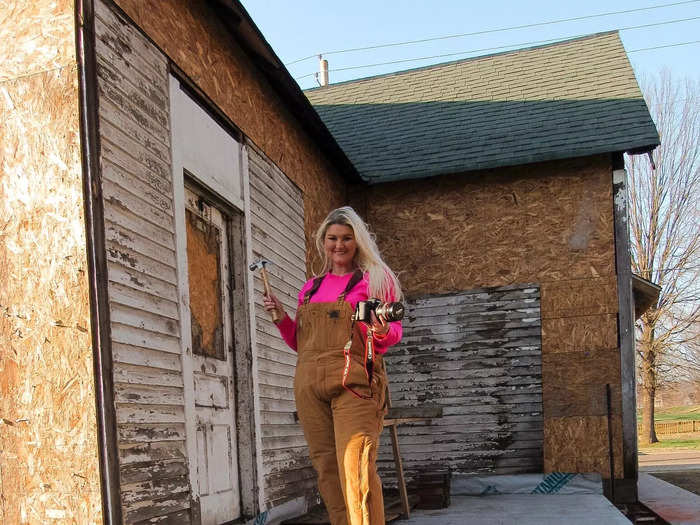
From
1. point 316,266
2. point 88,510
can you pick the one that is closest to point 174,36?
point 88,510

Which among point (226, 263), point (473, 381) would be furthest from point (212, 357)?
point (473, 381)

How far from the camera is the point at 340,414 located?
9.92 feet

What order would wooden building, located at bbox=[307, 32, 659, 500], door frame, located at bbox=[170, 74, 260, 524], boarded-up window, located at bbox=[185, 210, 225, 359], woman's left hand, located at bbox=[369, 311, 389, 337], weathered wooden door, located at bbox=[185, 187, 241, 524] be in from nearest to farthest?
1. woman's left hand, located at bbox=[369, 311, 389, 337]
2. weathered wooden door, located at bbox=[185, 187, 241, 524]
3. boarded-up window, located at bbox=[185, 210, 225, 359]
4. door frame, located at bbox=[170, 74, 260, 524]
5. wooden building, located at bbox=[307, 32, 659, 500]

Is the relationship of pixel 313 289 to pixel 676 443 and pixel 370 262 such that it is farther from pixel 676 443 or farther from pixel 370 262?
pixel 676 443

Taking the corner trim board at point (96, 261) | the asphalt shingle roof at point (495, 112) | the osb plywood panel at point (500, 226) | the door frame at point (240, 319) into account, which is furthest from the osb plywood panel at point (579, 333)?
the corner trim board at point (96, 261)

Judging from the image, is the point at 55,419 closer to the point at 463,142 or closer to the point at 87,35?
the point at 87,35

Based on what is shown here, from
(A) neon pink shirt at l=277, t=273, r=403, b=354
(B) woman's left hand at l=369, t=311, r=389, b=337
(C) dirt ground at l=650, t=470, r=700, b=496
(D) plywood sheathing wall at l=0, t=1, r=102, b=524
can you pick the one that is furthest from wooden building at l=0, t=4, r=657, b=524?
(C) dirt ground at l=650, t=470, r=700, b=496

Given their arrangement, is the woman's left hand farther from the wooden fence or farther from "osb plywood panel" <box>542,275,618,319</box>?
the wooden fence

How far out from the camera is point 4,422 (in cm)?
317

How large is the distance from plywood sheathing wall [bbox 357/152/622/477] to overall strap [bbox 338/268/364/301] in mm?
5090

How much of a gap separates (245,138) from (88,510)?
3.14 meters

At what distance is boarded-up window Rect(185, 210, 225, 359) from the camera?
472 cm

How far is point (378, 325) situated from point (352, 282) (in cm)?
37

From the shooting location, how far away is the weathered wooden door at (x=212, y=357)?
4559 mm
